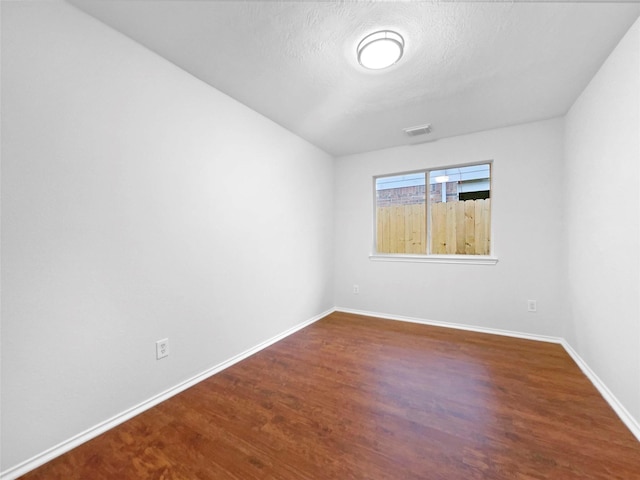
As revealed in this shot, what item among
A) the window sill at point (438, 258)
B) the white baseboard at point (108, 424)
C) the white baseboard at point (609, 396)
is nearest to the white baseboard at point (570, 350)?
the white baseboard at point (609, 396)

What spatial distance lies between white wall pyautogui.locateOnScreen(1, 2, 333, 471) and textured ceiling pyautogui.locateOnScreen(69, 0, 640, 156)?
273mm

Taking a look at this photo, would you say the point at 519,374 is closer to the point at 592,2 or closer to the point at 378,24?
the point at 592,2

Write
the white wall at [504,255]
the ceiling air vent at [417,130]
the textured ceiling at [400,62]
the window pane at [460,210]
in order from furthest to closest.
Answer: the window pane at [460,210] < the ceiling air vent at [417,130] < the white wall at [504,255] < the textured ceiling at [400,62]

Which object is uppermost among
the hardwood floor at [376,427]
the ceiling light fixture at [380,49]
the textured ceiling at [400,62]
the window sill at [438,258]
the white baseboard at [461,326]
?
the textured ceiling at [400,62]

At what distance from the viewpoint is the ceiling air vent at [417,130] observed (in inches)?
116

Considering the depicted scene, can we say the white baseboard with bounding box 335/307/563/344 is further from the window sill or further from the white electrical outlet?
the white electrical outlet

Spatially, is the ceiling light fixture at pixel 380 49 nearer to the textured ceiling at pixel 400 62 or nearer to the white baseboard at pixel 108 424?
the textured ceiling at pixel 400 62

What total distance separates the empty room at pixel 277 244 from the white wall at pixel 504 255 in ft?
0.09

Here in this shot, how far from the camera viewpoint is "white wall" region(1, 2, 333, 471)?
125 cm

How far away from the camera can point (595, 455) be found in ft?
4.37

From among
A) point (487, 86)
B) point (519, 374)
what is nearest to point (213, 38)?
point (487, 86)

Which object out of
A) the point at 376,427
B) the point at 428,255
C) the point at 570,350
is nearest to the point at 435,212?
the point at 428,255

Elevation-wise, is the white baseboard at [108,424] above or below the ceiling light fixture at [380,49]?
below

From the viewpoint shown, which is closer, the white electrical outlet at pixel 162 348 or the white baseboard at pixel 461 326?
the white electrical outlet at pixel 162 348
